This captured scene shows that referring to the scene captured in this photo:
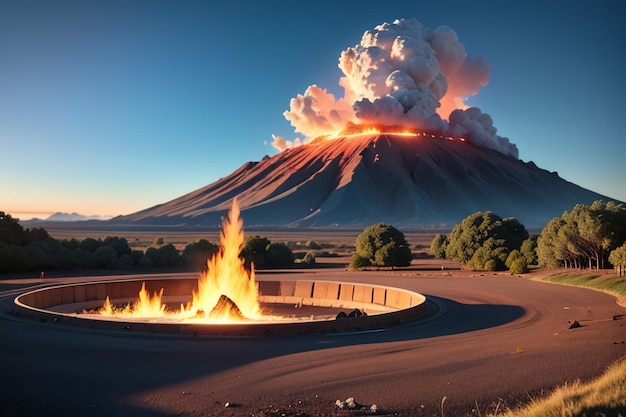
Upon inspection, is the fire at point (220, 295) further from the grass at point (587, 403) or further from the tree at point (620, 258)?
the tree at point (620, 258)

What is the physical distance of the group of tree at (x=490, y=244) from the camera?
38500mm

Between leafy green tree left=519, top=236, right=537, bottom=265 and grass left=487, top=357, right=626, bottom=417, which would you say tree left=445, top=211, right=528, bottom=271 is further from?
grass left=487, top=357, right=626, bottom=417

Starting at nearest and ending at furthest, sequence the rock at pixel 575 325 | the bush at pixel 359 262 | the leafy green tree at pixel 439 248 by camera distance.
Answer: the rock at pixel 575 325 → the bush at pixel 359 262 → the leafy green tree at pixel 439 248

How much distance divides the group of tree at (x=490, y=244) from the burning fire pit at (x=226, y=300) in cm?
1573

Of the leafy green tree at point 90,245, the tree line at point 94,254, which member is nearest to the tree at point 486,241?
the tree line at point 94,254

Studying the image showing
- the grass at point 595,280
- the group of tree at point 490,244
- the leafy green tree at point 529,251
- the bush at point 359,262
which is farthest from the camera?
the bush at point 359,262

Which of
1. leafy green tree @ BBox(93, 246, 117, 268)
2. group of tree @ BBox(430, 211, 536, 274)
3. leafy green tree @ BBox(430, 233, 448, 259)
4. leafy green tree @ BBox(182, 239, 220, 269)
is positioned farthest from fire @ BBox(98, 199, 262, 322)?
leafy green tree @ BBox(430, 233, 448, 259)

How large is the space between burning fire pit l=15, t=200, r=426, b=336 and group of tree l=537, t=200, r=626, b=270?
11.6 m

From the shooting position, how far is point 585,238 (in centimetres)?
3038

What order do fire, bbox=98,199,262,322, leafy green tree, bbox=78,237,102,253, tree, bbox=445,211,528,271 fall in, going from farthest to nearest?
1. leafy green tree, bbox=78,237,102,253
2. tree, bbox=445,211,528,271
3. fire, bbox=98,199,262,322

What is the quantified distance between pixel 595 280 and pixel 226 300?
Result: 16.4m

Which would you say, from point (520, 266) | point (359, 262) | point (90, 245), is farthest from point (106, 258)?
point (520, 266)

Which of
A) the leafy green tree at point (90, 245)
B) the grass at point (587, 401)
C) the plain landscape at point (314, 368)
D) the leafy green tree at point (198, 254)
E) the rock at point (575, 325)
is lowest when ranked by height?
the plain landscape at point (314, 368)

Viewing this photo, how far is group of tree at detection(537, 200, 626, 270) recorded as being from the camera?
29389 millimetres
